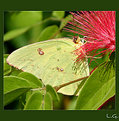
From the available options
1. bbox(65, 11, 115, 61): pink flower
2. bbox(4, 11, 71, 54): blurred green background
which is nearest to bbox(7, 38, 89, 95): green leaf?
bbox(65, 11, 115, 61): pink flower

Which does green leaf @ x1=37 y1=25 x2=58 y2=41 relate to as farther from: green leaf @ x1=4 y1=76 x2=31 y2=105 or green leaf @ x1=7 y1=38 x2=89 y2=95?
green leaf @ x1=4 y1=76 x2=31 y2=105

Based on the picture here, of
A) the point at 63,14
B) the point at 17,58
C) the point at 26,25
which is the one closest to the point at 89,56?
the point at 17,58

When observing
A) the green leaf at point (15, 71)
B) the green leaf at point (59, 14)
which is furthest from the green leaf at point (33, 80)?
the green leaf at point (59, 14)

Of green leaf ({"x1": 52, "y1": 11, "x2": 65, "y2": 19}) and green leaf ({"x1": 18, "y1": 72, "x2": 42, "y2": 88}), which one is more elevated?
green leaf ({"x1": 52, "y1": 11, "x2": 65, "y2": 19})

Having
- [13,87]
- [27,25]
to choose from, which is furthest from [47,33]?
[13,87]

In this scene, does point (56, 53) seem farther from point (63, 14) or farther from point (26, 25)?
point (26, 25)

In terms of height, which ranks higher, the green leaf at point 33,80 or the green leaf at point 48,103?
the green leaf at point 33,80

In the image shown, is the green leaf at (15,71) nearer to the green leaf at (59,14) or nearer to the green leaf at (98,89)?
the green leaf at (98,89)
